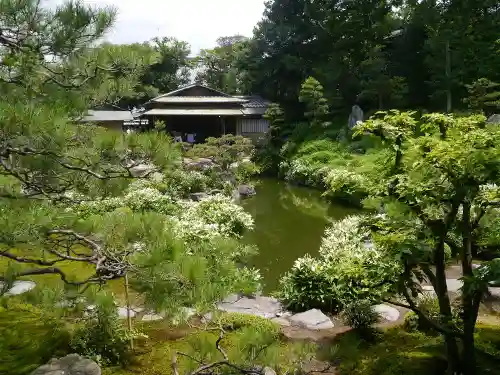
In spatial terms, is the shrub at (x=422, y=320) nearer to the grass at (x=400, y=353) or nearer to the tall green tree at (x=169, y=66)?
the grass at (x=400, y=353)

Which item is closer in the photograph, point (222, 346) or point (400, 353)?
point (400, 353)

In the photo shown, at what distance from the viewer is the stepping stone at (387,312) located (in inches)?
217

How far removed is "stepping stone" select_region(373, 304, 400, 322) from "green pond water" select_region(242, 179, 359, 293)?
205 centimetres

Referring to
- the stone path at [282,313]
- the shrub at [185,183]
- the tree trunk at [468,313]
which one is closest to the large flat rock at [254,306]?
the stone path at [282,313]

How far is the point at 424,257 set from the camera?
11.7 ft

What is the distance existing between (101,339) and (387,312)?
11.8 ft

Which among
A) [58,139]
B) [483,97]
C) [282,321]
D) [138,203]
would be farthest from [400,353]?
[483,97]

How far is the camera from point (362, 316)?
199 inches

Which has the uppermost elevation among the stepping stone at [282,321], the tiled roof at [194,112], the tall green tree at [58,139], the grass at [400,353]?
the tiled roof at [194,112]

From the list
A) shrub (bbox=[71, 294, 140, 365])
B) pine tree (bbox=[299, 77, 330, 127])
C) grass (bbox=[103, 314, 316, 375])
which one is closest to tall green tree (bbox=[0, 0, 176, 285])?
shrub (bbox=[71, 294, 140, 365])

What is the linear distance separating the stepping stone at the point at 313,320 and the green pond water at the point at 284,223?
1.69 meters

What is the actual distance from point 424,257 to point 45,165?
120 inches

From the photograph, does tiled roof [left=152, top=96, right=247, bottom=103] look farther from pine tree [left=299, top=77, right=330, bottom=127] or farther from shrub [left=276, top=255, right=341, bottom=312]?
shrub [left=276, top=255, right=341, bottom=312]

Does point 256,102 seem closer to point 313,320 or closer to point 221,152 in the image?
point 221,152
